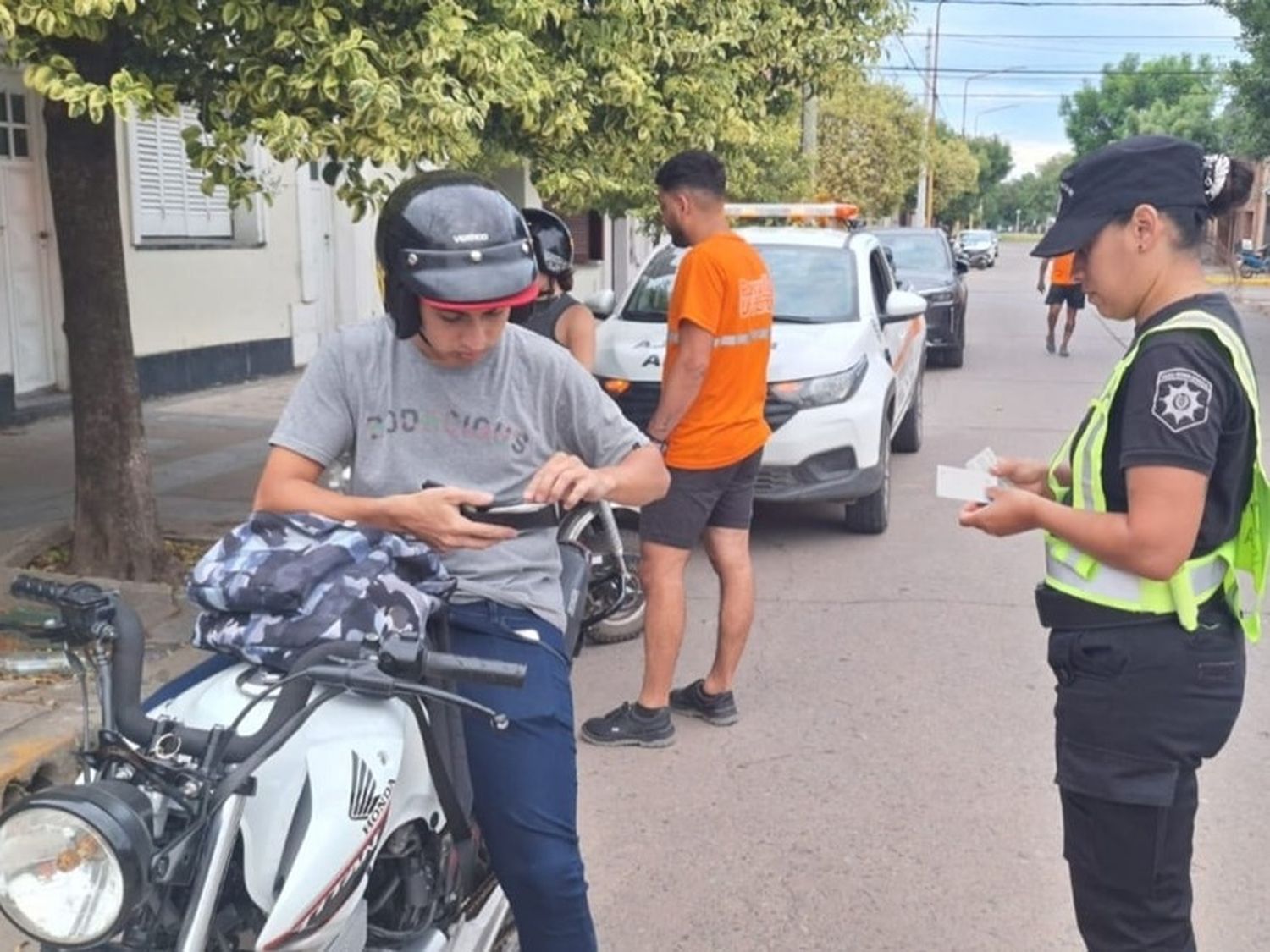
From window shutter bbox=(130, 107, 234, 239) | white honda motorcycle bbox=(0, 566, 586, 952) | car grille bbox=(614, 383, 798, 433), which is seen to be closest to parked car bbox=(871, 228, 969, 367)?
window shutter bbox=(130, 107, 234, 239)

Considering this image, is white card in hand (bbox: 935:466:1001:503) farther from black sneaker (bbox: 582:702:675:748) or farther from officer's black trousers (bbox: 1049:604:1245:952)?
black sneaker (bbox: 582:702:675:748)

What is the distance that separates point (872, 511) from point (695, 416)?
3261 millimetres

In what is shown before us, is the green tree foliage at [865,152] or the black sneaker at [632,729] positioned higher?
the green tree foliage at [865,152]

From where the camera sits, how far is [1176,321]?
2268 mm

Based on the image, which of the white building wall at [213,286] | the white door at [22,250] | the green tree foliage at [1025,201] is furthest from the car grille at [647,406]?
the green tree foliage at [1025,201]

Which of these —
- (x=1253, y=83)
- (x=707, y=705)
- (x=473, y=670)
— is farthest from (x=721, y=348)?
(x=1253, y=83)

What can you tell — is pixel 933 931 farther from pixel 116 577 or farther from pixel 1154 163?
pixel 116 577

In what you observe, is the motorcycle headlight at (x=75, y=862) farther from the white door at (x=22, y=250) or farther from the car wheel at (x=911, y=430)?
the white door at (x=22, y=250)

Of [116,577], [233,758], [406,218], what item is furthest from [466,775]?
[116,577]

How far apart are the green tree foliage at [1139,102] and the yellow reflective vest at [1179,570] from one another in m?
64.4

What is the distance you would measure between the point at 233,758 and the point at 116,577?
4.53 metres

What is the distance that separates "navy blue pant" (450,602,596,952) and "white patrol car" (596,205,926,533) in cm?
440

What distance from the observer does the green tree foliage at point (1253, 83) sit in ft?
61.5

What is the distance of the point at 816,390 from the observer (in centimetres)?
730
